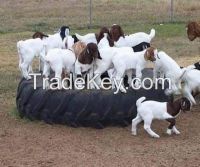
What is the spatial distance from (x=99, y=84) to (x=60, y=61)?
82 cm

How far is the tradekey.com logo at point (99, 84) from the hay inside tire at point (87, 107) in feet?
0.30

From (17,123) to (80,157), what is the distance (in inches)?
86.5

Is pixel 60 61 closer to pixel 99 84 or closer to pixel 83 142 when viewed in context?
pixel 99 84

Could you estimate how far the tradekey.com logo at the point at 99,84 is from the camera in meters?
9.61

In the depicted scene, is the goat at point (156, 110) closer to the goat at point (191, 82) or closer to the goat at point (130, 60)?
the goat at point (130, 60)

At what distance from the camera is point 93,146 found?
8625mm

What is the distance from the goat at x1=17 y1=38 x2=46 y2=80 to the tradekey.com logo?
1.59 ft

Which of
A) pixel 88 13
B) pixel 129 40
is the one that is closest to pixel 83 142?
pixel 129 40

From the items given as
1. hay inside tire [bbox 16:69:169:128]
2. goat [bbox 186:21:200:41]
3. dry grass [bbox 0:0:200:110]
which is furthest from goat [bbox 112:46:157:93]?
dry grass [bbox 0:0:200:110]

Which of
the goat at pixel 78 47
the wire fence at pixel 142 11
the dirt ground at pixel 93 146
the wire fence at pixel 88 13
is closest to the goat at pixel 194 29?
the dirt ground at pixel 93 146

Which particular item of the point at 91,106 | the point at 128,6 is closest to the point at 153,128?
the point at 91,106

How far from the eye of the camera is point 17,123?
998 centimetres

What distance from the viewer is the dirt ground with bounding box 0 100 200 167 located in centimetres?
799

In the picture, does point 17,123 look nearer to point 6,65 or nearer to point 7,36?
point 6,65
